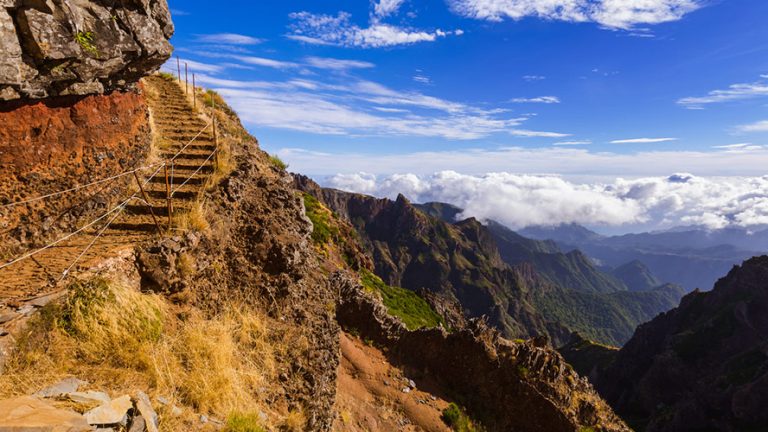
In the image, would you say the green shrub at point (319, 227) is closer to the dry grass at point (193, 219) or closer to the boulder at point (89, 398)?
the dry grass at point (193, 219)

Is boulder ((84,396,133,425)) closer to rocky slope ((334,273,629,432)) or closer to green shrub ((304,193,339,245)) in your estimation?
rocky slope ((334,273,629,432))

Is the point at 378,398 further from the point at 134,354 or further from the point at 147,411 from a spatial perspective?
the point at 147,411

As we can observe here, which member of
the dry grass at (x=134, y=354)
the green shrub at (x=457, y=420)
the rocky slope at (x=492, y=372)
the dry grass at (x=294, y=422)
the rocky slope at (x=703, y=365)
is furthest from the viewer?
the rocky slope at (x=703, y=365)

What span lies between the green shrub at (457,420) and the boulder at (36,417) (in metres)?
15.0

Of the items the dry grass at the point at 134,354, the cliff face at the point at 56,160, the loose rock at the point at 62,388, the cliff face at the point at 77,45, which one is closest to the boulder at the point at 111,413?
the dry grass at the point at 134,354

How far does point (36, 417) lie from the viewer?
424 centimetres

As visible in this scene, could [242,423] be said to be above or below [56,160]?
below

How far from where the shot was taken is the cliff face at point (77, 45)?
7574 millimetres

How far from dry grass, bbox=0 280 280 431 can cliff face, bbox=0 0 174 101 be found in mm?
5012

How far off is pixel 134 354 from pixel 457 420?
14298 millimetres

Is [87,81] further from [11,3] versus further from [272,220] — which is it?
[272,220]

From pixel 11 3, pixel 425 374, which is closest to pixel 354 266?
pixel 425 374

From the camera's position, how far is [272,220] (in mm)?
13758

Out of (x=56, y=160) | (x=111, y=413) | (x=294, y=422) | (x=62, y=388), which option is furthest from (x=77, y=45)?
(x=294, y=422)
